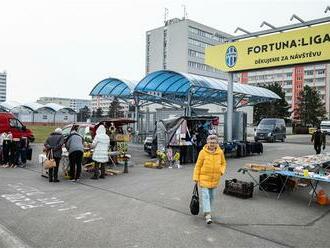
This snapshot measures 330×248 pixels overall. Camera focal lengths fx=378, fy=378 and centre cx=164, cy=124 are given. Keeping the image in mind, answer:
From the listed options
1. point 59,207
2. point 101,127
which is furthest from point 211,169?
point 101,127

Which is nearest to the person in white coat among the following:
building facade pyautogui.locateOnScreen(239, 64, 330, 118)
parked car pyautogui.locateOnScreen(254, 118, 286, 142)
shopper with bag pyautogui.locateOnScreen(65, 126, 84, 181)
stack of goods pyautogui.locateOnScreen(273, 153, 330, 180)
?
shopper with bag pyautogui.locateOnScreen(65, 126, 84, 181)

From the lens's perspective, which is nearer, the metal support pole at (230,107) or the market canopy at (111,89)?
the metal support pole at (230,107)

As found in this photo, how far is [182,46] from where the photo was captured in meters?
103

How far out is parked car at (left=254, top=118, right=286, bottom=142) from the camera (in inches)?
1389

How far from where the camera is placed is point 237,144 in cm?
1989

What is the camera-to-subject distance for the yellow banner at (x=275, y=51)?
48.5ft

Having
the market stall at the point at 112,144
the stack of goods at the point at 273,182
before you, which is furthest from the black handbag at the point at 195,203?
the market stall at the point at 112,144

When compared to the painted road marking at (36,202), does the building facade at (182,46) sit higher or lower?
higher

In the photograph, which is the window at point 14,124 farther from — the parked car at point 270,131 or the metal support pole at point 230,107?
the parked car at point 270,131

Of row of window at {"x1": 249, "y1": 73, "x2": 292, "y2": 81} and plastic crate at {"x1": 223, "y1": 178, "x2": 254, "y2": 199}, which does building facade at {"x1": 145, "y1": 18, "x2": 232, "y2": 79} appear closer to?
row of window at {"x1": 249, "y1": 73, "x2": 292, "y2": 81}

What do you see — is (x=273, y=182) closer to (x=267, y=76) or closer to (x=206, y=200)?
(x=206, y=200)

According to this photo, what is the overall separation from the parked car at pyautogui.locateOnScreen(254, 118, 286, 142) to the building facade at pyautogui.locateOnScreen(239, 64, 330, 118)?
83.2 meters

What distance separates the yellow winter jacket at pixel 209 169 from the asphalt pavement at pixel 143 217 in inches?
28.6

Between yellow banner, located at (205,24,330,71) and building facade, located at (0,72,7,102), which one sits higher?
building facade, located at (0,72,7,102)
